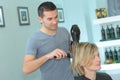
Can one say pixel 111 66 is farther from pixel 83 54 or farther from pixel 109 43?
pixel 83 54

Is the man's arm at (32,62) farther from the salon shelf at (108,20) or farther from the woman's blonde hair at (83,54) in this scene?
the salon shelf at (108,20)

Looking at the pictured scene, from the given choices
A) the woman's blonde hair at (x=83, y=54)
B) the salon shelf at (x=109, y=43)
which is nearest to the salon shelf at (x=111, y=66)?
the salon shelf at (x=109, y=43)

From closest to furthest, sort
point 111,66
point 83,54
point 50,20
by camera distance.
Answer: point 83,54 → point 50,20 → point 111,66

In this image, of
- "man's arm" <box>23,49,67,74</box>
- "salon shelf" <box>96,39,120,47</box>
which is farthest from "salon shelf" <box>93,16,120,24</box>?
"man's arm" <box>23,49,67,74</box>

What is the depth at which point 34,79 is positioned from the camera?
12.9ft

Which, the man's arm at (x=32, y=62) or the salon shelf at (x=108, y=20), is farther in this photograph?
the salon shelf at (x=108, y=20)

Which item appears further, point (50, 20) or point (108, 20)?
point (108, 20)

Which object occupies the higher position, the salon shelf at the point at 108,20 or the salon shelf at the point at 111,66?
the salon shelf at the point at 108,20

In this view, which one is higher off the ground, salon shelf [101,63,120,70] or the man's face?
the man's face

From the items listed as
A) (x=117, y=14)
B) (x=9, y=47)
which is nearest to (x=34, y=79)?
(x=9, y=47)

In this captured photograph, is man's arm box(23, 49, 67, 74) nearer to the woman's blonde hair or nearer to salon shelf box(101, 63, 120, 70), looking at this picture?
the woman's blonde hair

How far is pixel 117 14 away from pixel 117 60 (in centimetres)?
67

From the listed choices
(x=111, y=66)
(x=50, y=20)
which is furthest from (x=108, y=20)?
(x=50, y=20)

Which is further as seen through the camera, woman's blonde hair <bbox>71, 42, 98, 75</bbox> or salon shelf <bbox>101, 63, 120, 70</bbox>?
salon shelf <bbox>101, 63, 120, 70</bbox>
